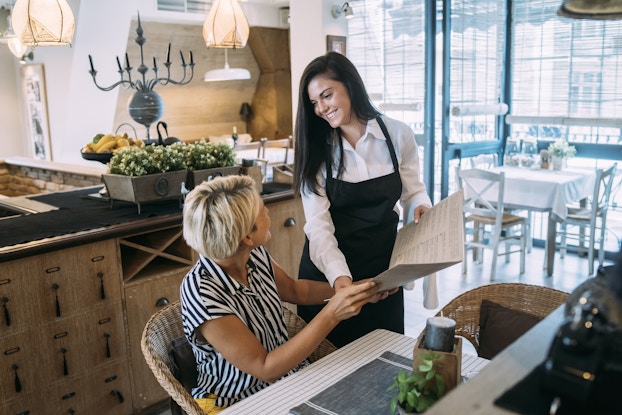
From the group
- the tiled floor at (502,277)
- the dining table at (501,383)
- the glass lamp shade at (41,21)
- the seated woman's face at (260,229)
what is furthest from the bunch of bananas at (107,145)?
the dining table at (501,383)

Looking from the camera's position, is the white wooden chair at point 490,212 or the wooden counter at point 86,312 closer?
the wooden counter at point 86,312

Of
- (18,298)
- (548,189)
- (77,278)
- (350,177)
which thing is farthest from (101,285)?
(548,189)

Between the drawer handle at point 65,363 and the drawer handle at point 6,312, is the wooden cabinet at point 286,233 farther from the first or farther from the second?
the drawer handle at point 6,312

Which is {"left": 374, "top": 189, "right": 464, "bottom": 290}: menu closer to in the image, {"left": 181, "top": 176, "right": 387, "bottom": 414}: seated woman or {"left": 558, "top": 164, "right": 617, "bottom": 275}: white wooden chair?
{"left": 181, "top": 176, "right": 387, "bottom": 414}: seated woman

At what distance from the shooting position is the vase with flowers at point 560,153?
201 inches

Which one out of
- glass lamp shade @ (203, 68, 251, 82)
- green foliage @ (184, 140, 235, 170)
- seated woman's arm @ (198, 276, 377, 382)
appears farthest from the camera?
glass lamp shade @ (203, 68, 251, 82)

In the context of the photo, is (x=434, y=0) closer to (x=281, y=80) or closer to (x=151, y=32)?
(x=151, y=32)

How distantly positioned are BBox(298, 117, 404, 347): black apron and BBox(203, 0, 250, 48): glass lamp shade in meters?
1.97

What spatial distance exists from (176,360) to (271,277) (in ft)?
1.24

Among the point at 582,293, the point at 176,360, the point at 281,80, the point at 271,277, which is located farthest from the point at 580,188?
the point at 281,80

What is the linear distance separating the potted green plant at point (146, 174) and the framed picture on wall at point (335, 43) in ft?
8.07

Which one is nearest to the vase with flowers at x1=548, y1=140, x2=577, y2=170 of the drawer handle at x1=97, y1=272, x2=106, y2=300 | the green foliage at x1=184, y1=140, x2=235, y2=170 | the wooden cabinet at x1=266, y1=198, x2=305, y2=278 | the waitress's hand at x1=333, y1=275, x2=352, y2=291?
the wooden cabinet at x1=266, y1=198, x2=305, y2=278

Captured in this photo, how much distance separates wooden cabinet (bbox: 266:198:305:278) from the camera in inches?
129

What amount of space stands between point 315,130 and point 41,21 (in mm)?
1965
